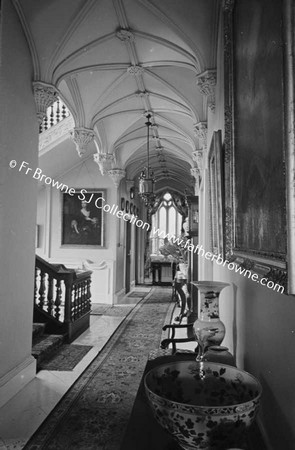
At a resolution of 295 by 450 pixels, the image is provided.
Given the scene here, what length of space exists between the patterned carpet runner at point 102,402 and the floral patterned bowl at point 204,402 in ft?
6.14

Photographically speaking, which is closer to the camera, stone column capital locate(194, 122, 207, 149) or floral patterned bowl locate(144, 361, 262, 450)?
floral patterned bowl locate(144, 361, 262, 450)

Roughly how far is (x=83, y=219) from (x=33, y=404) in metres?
6.54

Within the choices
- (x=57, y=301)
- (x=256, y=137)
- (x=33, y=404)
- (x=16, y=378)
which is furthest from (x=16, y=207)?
(x=256, y=137)

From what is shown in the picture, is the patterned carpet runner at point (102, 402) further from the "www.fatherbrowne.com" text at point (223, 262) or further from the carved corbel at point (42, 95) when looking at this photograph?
the carved corbel at point (42, 95)

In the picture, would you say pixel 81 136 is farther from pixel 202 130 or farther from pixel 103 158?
pixel 202 130

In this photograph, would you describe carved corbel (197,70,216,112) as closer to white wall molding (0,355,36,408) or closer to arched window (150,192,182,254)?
white wall molding (0,355,36,408)

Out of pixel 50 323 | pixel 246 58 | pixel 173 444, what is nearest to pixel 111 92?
pixel 50 323

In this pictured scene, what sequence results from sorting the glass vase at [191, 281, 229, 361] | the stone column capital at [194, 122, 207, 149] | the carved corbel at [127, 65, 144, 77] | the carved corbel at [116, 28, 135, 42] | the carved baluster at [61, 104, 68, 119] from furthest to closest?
the carved baluster at [61, 104, 68, 119]
the stone column capital at [194, 122, 207, 149]
the carved corbel at [127, 65, 144, 77]
the carved corbel at [116, 28, 135, 42]
the glass vase at [191, 281, 229, 361]

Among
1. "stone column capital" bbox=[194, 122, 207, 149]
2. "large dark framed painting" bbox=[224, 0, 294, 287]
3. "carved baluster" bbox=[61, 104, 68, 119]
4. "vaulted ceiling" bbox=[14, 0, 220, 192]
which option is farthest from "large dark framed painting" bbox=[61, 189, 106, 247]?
"large dark framed painting" bbox=[224, 0, 294, 287]

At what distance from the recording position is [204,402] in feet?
4.20

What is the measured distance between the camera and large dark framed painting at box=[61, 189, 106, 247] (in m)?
9.66

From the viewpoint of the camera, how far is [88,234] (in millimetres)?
9695

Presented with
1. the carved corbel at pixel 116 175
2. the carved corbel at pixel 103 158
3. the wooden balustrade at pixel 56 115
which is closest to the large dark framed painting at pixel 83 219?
the carved corbel at pixel 116 175

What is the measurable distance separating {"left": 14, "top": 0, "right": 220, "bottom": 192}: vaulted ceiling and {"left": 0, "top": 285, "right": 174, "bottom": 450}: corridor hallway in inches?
148
